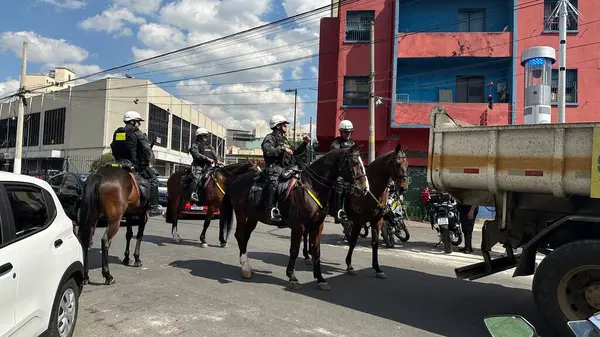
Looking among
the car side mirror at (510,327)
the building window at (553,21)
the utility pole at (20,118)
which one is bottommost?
the car side mirror at (510,327)

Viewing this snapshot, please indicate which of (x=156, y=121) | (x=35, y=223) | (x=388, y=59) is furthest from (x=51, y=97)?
(x=35, y=223)

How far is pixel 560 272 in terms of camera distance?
4.03m

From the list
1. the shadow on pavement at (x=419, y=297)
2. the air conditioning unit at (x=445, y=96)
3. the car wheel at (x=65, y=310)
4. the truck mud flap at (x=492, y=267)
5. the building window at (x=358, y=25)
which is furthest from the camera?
the building window at (x=358, y=25)

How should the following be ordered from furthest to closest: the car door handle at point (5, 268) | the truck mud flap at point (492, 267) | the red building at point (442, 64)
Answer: the red building at point (442, 64) → the truck mud flap at point (492, 267) → the car door handle at point (5, 268)

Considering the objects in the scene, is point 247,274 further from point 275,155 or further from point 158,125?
point 158,125

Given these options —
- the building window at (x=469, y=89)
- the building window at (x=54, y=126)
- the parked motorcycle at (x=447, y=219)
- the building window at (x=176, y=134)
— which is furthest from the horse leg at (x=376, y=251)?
the building window at (x=176, y=134)

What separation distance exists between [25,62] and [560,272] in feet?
99.1

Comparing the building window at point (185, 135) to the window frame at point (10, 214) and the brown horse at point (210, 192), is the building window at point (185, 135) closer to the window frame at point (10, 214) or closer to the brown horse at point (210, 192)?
the brown horse at point (210, 192)

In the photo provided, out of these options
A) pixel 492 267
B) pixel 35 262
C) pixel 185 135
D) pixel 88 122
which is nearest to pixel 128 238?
pixel 35 262

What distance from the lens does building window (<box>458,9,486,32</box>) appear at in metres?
21.0

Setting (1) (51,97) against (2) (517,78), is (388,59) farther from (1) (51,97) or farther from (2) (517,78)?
(1) (51,97)

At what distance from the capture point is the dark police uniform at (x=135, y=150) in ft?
23.3

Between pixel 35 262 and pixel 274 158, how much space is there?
394 cm

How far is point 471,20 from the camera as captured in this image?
21125 millimetres
